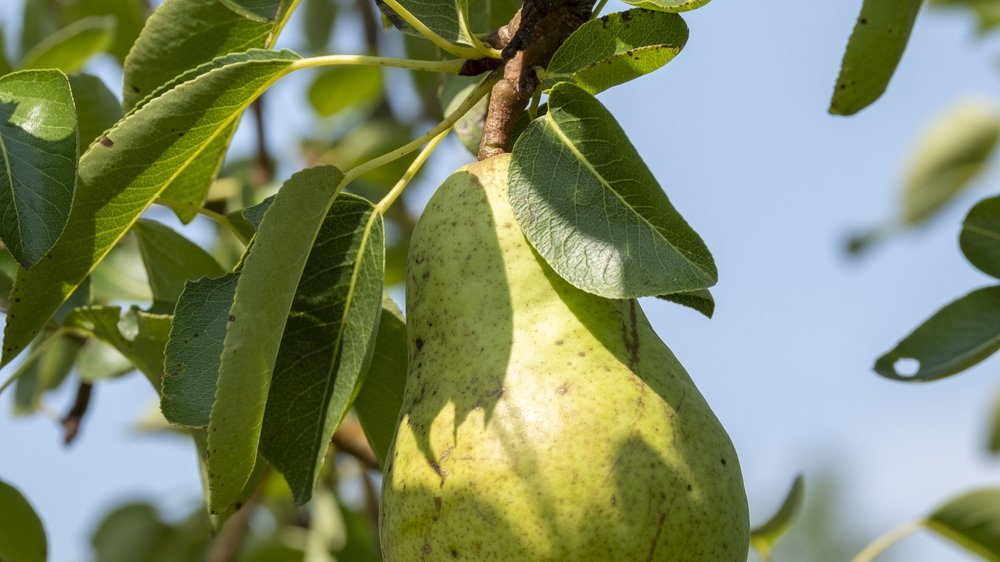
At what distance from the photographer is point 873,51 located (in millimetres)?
1232

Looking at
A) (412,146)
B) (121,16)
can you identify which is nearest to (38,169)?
(412,146)

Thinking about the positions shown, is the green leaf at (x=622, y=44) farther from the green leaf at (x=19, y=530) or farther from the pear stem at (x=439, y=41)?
the green leaf at (x=19, y=530)

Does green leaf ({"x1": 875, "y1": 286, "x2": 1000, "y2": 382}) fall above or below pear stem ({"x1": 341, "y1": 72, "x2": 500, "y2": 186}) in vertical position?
below

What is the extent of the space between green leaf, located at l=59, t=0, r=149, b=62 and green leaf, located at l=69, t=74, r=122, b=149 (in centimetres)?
94

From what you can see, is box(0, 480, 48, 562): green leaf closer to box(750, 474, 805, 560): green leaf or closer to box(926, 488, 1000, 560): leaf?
box(750, 474, 805, 560): green leaf

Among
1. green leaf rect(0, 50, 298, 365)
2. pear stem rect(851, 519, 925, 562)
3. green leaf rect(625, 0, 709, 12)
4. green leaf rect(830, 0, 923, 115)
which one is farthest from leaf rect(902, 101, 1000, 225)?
green leaf rect(0, 50, 298, 365)

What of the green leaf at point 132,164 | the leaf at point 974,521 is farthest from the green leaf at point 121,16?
the leaf at point 974,521

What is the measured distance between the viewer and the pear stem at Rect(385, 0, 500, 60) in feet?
4.04

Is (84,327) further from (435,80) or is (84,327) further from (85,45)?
(435,80)

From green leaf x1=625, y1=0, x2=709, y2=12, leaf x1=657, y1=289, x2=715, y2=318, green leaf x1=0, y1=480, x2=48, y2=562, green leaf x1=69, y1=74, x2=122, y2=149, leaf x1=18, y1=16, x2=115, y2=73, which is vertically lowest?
green leaf x1=0, y1=480, x2=48, y2=562

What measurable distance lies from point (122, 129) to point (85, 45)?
38.9 inches

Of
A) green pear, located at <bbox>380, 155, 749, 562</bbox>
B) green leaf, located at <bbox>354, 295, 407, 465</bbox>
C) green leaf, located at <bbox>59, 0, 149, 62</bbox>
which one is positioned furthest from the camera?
green leaf, located at <bbox>59, 0, 149, 62</bbox>

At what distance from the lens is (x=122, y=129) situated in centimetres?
117

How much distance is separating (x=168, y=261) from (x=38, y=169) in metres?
0.49
